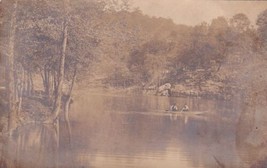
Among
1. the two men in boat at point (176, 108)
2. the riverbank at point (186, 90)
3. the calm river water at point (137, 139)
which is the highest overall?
the riverbank at point (186, 90)

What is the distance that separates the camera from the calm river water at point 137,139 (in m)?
6.85

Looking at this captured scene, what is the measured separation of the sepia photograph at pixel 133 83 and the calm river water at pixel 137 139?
0.01 metres

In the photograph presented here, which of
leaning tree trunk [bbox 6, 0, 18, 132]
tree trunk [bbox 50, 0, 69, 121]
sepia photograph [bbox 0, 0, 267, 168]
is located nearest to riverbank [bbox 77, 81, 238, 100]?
sepia photograph [bbox 0, 0, 267, 168]

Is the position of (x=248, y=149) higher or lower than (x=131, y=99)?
lower

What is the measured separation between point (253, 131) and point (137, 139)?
1.57 meters

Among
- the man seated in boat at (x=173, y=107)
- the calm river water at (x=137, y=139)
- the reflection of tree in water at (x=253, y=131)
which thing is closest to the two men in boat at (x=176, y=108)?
the man seated in boat at (x=173, y=107)

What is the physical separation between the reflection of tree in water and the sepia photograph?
0.04ft

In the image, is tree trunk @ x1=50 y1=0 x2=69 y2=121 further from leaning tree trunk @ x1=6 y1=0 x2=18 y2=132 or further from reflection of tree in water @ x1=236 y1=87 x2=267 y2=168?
reflection of tree in water @ x1=236 y1=87 x2=267 y2=168

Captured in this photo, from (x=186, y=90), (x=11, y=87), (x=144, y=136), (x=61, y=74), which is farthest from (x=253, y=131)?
(x=11, y=87)

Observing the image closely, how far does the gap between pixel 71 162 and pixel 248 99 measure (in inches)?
99.7

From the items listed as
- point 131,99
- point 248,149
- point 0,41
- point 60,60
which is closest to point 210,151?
point 248,149

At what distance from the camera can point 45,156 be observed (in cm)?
684

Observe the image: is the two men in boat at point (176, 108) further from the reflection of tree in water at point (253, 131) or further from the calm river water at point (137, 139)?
the reflection of tree in water at point (253, 131)

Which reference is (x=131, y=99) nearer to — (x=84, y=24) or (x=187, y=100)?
(x=187, y=100)
